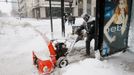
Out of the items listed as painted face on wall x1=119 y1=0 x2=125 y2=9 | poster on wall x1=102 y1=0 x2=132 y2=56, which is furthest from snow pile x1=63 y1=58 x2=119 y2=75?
painted face on wall x1=119 y1=0 x2=125 y2=9

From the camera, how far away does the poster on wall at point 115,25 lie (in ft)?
20.5

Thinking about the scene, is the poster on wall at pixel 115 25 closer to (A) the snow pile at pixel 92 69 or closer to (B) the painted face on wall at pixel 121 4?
(B) the painted face on wall at pixel 121 4

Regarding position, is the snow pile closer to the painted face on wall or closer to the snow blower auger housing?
the snow blower auger housing

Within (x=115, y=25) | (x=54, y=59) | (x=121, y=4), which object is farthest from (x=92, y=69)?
(x=121, y=4)

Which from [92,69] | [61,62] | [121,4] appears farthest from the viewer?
[61,62]

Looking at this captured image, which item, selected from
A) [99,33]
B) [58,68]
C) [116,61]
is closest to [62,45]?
[58,68]

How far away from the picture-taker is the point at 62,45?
22.4 feet

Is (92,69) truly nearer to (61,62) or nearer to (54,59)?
(61,62)

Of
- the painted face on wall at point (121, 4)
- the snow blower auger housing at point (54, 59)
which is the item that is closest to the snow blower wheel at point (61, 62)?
the snow blower auger housing at point (54, 59)

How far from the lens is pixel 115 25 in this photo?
6684 mm

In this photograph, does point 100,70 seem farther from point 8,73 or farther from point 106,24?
point 8,73

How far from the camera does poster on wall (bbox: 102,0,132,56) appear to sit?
6258mm

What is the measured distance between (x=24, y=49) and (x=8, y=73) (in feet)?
12.3

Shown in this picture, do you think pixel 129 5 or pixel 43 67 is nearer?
pixel 43 67
